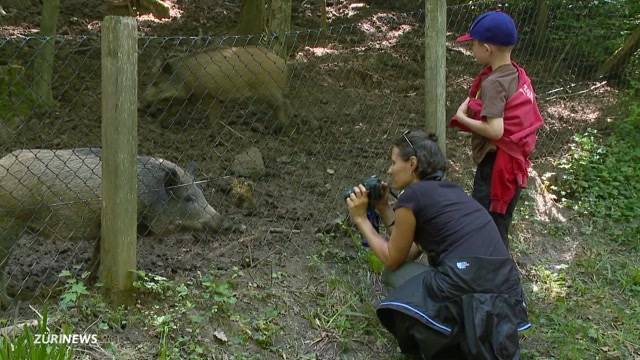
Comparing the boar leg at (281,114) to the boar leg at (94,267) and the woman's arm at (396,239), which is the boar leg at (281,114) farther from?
the woman's arm at (396,239)

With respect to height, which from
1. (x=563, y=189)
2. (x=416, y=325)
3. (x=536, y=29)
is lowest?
(x=563, y=189)

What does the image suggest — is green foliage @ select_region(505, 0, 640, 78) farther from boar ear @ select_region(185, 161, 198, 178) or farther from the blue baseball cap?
boar ear @ select_region(185, 161, 198, 178)

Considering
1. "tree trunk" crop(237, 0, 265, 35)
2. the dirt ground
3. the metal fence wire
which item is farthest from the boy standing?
"tree trunk" crop(237, 0, 265, 35)

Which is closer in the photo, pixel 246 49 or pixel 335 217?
pixel 335 217

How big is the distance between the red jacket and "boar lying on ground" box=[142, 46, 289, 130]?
3.29 metres

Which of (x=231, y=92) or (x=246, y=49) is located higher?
(x=246, y=49)

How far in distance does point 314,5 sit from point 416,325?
31.7ft

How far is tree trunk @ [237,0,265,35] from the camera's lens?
9.09 metres

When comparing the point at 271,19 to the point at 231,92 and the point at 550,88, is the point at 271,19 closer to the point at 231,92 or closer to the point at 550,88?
the point at 231,92

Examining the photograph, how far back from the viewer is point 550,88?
7422 millimetres

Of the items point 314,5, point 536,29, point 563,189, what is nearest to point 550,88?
point 536,29

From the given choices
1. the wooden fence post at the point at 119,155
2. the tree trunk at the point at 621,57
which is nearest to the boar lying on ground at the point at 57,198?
the wooden fence post at the point at 119,155

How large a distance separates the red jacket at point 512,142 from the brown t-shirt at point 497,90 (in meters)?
0.05

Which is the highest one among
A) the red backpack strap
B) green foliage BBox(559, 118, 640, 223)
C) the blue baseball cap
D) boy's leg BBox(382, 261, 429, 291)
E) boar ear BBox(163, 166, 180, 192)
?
the blue baseball cap
